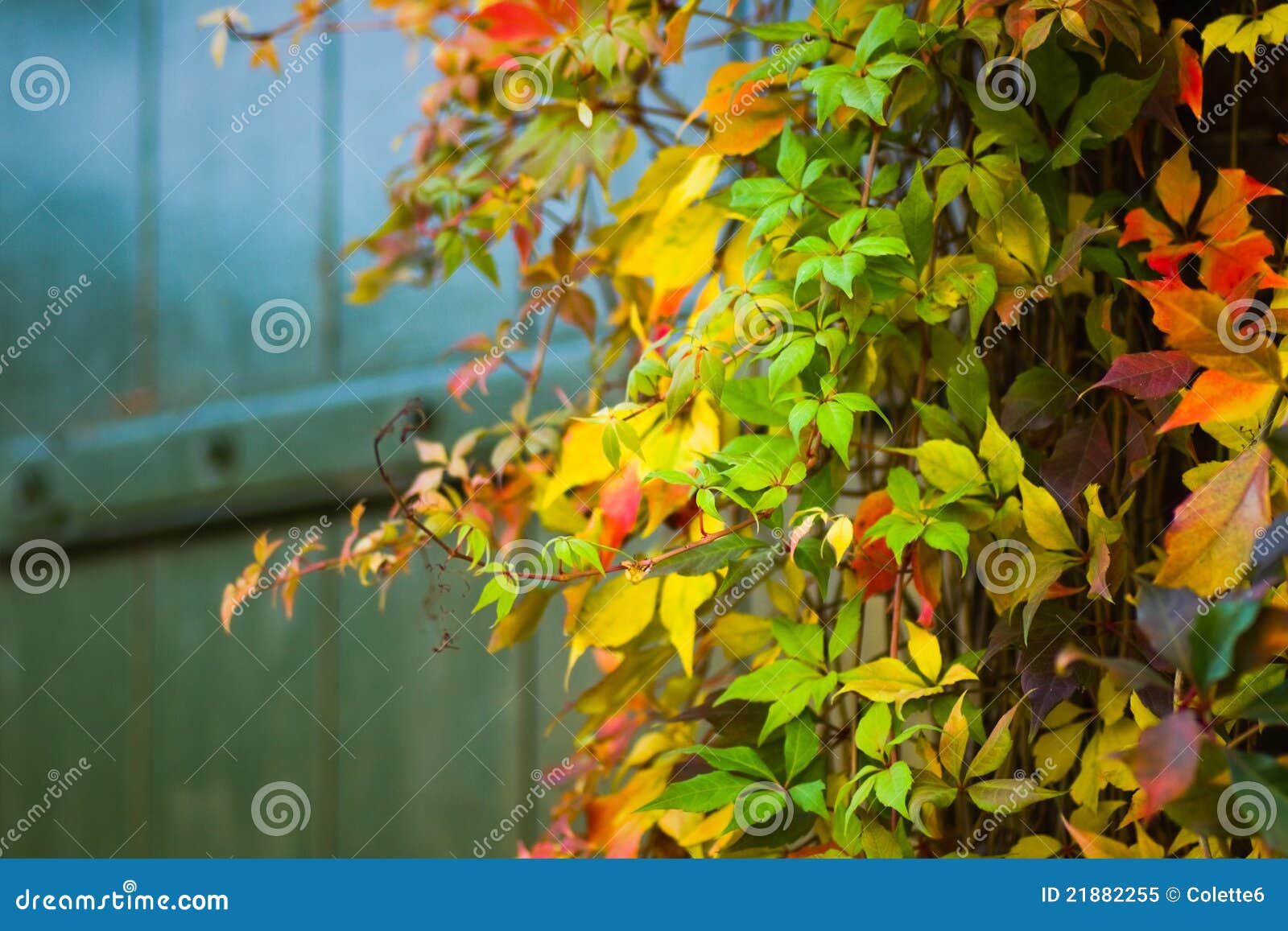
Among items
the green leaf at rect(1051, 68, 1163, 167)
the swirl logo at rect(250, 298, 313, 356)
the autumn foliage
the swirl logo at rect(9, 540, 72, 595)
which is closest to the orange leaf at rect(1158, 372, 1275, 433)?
the autumn foliage

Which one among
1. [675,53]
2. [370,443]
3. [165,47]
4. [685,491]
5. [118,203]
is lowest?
[685,491]

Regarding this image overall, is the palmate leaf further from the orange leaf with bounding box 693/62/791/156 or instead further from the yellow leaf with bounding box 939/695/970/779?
the orange leaf with bounding box 693/62/791/156

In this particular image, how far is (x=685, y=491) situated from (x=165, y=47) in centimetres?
136

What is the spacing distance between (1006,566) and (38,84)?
1.77 m

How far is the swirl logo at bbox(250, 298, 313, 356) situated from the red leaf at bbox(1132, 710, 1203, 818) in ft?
4.67

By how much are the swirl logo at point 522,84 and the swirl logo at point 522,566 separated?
1.26ft

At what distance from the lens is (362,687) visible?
1.65 meters

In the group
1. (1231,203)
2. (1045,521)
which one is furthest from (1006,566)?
(1231,203)

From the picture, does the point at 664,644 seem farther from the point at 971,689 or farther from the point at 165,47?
the point at 165,47

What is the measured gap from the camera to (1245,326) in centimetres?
68

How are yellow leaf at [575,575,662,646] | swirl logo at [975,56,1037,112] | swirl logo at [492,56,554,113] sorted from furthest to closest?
swirl logo at [492,56,554,113] → yellow leaf at [575,575,662,646] → swirl logo at [975,56,1037,112]

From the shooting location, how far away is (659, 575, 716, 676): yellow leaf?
34.7 inches

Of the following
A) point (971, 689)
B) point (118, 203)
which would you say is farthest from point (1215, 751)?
point (118, 203)

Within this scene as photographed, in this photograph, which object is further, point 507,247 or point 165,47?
point 165,47
